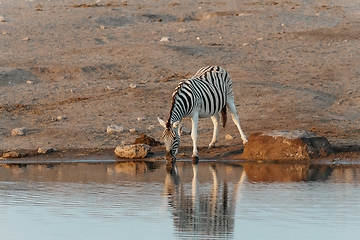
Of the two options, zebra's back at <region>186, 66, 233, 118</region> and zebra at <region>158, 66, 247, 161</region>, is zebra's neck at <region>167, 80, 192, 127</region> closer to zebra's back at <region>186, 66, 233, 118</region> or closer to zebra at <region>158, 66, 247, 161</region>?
zebra at <region>158, 66, 247, 161</region>

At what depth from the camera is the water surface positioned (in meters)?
8.26

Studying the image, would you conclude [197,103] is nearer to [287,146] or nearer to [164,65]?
[287,146]

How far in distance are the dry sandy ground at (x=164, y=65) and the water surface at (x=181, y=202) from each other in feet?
11.7

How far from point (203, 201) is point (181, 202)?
1.15ft

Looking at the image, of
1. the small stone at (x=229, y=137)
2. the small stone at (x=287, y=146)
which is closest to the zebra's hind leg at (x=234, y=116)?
the small stone at (x=229, y=137)

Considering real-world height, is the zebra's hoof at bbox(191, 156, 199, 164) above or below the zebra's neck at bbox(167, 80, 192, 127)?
below

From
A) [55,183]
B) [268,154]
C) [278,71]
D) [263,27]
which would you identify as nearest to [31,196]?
[55,183]

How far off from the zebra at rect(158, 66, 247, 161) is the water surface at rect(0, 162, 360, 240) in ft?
2.62

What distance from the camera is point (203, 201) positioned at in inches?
410

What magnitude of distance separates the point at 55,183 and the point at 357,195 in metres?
5.66

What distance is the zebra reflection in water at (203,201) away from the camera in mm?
8392

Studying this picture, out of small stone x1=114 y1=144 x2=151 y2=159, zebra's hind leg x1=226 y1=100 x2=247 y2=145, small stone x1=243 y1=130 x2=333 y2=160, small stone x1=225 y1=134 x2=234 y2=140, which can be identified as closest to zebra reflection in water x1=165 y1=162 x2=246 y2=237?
small stone x1=243 y1=130 x2=333 y2=160

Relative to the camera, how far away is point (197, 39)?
→ 31375 mm

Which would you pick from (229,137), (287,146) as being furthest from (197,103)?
(229,137)
